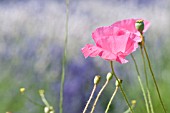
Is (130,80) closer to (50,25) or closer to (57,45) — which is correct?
(57,45)

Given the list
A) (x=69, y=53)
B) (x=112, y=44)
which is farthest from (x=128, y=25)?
(x=69, y=53)

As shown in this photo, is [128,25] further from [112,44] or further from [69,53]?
[69,53]

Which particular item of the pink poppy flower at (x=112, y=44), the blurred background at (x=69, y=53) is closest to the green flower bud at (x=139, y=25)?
the pink poppy flower at (x=112, y=44)

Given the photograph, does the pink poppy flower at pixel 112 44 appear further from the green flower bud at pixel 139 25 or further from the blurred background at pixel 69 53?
the blurred background at pixel 69 53

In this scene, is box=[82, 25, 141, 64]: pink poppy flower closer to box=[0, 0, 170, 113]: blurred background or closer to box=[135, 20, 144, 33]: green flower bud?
box=[135, 20, 144, 33]: green flower bud

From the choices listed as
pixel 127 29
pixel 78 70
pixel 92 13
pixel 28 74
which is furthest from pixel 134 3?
pixel 127 29

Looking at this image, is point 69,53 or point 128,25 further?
point 69,53

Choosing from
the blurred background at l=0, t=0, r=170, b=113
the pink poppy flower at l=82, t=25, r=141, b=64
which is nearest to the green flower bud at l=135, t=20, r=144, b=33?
the pink poppy flower at l=82, t=25, r=141, b=64
